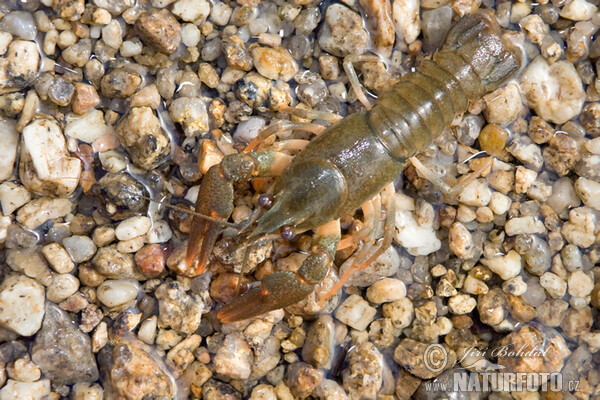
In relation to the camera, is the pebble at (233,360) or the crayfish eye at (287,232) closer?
the crayfish eye at (287,232)

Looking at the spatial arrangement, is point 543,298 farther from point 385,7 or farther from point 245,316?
point 385,7

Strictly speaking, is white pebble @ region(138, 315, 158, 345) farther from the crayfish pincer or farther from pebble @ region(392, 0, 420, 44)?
pebble @ region(392, 0, 420, 44)

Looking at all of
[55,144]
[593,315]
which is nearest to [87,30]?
[55,144]

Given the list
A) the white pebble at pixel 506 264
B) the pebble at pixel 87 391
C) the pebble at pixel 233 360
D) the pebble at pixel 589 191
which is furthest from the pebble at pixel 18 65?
the pebble at pixel 589 191

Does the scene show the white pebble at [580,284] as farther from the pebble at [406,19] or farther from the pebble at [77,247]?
the pebble at [77,247]

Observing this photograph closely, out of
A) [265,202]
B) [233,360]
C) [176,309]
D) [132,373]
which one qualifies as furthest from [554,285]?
[132,373]

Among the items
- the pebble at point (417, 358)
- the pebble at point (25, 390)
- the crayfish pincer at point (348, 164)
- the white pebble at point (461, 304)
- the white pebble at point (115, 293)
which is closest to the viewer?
the pebble at point (25, 390)
